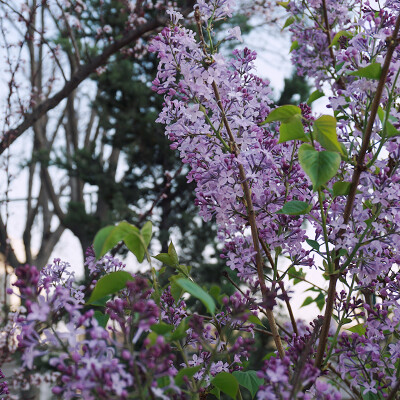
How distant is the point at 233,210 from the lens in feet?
2.04

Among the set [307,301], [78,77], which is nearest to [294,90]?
[78,77]

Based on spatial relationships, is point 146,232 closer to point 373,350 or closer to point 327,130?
point 327,130

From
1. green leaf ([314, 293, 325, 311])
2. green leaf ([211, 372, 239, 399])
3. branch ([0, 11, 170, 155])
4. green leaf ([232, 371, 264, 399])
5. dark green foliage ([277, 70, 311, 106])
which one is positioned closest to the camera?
green leaf ([211, 372, 239, 399])

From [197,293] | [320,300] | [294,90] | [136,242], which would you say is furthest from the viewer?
[294,90]

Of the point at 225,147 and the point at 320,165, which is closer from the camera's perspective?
the point at 320,165

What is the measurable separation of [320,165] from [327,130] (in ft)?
0.14

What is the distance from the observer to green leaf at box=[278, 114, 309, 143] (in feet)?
1.64

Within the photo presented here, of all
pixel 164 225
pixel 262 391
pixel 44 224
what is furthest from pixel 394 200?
pixel 44 224

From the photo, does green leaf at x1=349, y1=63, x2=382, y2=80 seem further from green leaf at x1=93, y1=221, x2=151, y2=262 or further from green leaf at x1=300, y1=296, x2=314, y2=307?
green leaf at x1=300, y1=296, x2=314, y2=307

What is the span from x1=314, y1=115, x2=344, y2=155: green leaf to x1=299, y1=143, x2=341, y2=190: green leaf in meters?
0.02

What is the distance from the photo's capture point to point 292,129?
0.51m

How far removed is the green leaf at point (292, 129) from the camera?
0.50 m

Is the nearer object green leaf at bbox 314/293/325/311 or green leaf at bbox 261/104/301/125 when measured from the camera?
green leaf at bbox 261/104/301/125

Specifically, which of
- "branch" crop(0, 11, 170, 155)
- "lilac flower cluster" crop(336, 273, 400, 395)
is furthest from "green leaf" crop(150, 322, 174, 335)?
"branch" crop(0, 11, 170, 155)
